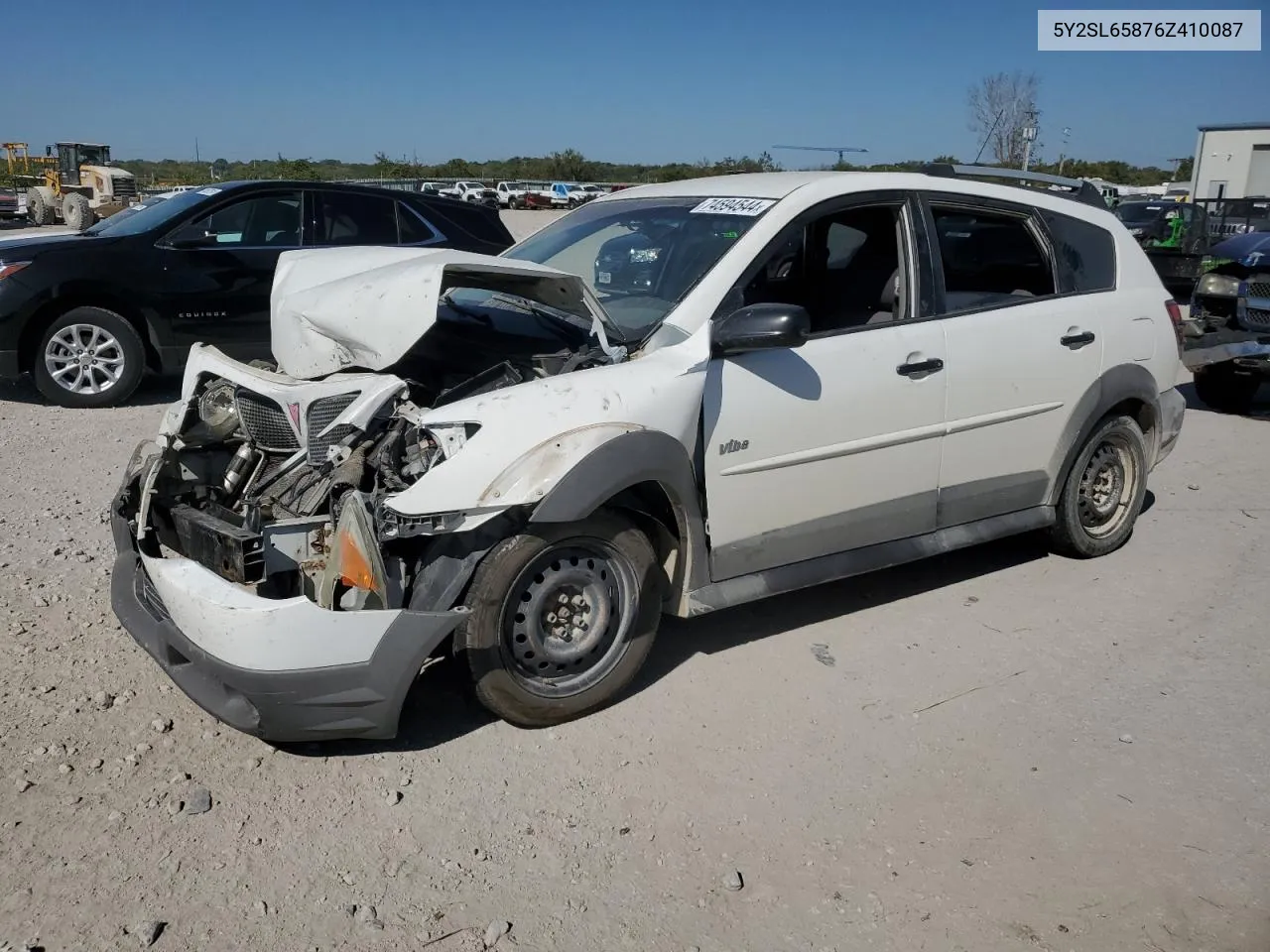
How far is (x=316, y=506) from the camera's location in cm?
355

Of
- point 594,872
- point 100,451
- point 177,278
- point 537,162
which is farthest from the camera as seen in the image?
point 537,162

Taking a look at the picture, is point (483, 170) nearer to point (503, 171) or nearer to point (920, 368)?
point (503, 171)

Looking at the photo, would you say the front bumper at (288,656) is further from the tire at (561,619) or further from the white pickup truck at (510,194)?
the white pickup truck at (510,194)

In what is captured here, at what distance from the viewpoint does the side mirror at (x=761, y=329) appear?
382cm

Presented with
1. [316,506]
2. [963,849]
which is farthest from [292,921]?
[963,849]

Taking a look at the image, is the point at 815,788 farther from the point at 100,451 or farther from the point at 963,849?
the point at 100,451

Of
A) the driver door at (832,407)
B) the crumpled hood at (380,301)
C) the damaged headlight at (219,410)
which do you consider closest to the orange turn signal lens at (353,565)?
the crumpled hood at (380,301)

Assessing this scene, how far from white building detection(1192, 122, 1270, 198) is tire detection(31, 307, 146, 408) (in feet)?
83.8

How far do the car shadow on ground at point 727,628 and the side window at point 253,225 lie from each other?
570 centimetres

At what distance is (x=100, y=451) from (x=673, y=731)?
4.98 metres

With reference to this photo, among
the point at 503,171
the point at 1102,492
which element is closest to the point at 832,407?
the point at 1102,492

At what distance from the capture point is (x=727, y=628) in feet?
15.5

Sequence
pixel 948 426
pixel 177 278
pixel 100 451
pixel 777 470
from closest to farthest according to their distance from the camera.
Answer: pixel 777 470
pixel 948 426
pixel 100 451
pixel 177 278

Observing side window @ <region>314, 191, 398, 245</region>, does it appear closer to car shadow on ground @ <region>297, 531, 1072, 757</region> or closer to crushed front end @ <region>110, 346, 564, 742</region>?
crushed front end @ <region>110, 346, 564, 742</region>
